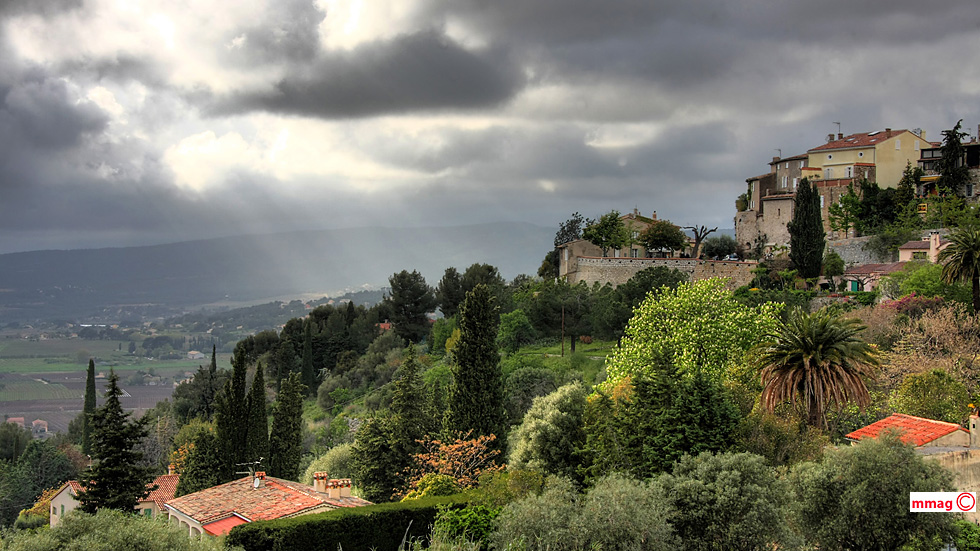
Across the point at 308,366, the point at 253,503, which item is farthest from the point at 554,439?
the point at 308,366

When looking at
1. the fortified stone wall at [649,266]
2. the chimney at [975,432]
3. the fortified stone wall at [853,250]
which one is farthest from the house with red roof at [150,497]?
the fortified stone wall at [853,250]

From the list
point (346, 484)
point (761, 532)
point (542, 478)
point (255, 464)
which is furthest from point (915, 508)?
point (255, 464)

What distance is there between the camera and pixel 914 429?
21.9 metres

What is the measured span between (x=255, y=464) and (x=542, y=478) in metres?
17.9

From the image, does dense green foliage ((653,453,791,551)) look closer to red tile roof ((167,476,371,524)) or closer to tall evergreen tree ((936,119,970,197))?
red tile roof ((167,476,371,524))

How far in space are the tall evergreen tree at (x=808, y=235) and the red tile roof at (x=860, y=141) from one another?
12.1 metres

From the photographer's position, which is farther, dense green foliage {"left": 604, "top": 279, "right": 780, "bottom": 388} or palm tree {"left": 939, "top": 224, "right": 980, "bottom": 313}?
palm tree {"left": 939, "top": 224, "right": 980, "bottom": 313}

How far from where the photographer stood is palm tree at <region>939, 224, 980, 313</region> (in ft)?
113

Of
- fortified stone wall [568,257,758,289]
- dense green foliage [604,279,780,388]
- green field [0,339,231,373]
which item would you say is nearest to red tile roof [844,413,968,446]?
dense green foliage [604,279,780,388]

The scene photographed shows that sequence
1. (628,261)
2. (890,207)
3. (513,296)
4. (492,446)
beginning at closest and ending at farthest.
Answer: (492,446) → (890,207) → (628,261) → (513,296)

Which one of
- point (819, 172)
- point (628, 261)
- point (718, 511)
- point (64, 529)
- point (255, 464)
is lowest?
point (255, 464)

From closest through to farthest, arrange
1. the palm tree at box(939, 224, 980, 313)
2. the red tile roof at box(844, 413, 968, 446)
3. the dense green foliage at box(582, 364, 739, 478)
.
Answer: the red tile roof at box(844, 413, 968, 446) → the dense green foliage at box(582, 364, 739, 478) → the palm tree at box(939, 224, 980, 313)

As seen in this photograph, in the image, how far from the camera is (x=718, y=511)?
17906 millimetres

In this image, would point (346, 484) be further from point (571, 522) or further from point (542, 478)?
point (571, 522)
